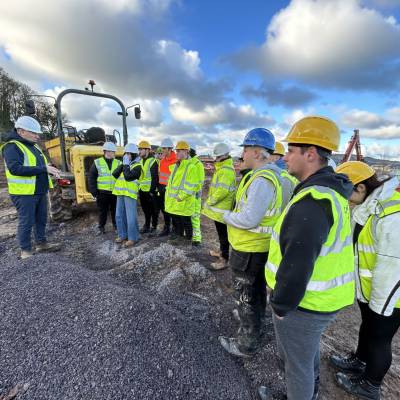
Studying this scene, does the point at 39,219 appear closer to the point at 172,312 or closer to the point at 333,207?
the point at 172,312

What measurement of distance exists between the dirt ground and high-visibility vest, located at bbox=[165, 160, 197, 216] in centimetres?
69

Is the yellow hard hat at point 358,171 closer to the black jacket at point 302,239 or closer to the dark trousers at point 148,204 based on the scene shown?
the black jacket at point 302,239

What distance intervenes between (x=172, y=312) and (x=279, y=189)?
1515 mm

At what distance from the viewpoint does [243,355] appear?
2.13 m

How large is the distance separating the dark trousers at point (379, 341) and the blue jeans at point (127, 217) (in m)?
3.64

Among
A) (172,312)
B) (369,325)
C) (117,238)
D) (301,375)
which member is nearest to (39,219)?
(117,238)

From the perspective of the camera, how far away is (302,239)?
1.15 m

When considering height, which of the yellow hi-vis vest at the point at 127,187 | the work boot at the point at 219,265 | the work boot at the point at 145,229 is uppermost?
the yellow hi-vis vest at the point at 127,187

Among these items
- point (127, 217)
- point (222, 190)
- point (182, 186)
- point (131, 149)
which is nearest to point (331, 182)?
point (222, 190)

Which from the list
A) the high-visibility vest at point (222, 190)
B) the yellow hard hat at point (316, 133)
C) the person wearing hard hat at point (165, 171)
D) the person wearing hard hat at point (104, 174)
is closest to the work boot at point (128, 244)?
the person wearing hard hat at point (165, 171)

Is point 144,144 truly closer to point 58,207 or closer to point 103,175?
point 103,175

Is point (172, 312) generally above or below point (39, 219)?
below

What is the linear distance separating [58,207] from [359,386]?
6311 millimetres

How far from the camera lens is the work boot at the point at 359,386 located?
6.11ft
